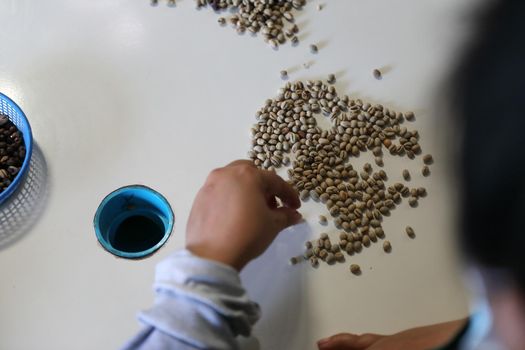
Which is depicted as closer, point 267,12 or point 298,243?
point 298,243

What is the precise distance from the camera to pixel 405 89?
3.54 feet

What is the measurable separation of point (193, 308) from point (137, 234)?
0.44 m

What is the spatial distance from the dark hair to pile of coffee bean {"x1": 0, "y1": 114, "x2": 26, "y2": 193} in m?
Result: 0.82

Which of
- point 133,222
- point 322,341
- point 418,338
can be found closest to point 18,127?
point 133,222

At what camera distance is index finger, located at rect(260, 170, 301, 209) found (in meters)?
0.82

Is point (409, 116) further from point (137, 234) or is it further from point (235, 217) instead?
point (137, 234)

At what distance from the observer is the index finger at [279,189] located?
821 millimetres

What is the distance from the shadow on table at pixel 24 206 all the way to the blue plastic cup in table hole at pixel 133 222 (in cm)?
12

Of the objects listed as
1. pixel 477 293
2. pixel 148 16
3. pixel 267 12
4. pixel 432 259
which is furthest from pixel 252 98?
pixel 477 293

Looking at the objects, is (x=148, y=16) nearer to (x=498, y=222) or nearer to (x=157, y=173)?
(x=157, y=173)

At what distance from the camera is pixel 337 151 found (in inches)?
40.0

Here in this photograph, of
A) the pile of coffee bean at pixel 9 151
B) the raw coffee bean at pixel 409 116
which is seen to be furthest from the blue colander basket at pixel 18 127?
the raw coffee bean at pixel 409 116

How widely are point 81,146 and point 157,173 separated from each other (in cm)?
16

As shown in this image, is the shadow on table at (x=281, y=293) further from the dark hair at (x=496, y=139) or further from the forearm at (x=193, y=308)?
the dark hair at (x=496, y=139)
